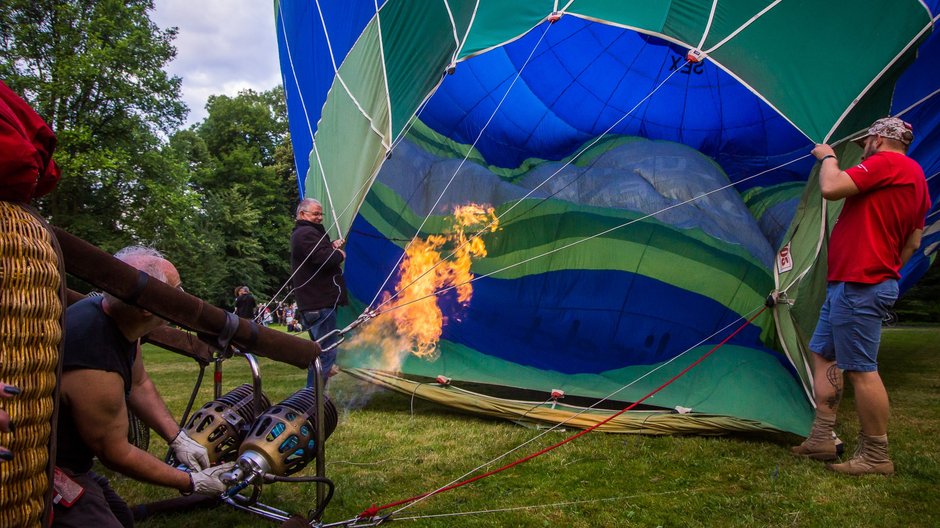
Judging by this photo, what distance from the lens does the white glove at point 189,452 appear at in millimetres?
2096

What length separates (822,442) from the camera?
3.07 m

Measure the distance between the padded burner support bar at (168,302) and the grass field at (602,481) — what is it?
3.33 feet

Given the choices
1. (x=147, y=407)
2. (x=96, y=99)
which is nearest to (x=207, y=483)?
(x=147, y=407)

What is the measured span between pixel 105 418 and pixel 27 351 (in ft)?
2.09

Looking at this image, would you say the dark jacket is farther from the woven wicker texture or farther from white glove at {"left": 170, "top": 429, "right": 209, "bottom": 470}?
the woven wicker texture

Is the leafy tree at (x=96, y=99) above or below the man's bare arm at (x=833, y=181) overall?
above

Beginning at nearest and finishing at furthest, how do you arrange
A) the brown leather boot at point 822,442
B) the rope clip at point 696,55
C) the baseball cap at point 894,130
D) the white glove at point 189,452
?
the white glove at point 189,452, the baseball cap at point 894,130, the brown leather boot at point 822,442, the rope clip at point 696,55

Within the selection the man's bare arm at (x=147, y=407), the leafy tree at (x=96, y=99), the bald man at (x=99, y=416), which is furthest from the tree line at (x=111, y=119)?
the bald man at (x=99, y=416)

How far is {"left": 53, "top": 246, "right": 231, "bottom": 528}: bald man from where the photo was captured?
1.58 m

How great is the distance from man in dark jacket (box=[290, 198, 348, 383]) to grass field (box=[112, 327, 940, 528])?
0.79 m

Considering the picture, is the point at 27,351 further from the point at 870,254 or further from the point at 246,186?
the point at 246,186

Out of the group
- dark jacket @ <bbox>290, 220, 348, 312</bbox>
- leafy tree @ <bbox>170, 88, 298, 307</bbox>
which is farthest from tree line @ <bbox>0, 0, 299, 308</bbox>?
dark jacket @ <bbox>290, 220, 348, 312</bbox>

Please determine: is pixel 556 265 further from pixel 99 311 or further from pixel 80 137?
pixel 80 137

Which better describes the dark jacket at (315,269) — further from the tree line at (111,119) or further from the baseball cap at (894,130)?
the tree line at (111,119)
